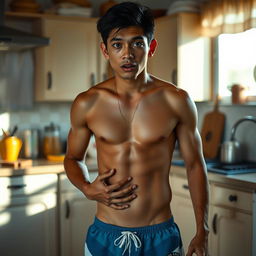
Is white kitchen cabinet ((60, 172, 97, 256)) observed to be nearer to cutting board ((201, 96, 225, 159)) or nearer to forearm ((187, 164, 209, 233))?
cutting board ((201, 96, 225, 159))

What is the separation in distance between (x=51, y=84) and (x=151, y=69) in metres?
0.79

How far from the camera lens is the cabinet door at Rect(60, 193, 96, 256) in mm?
3586

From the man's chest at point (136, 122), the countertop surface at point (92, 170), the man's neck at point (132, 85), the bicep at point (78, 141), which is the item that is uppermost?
the man's neck at point (132, 85)

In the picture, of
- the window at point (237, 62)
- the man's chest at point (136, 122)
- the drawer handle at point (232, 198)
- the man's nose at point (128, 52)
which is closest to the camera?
the man's nose at point (128, 52)

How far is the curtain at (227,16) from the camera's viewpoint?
342cm

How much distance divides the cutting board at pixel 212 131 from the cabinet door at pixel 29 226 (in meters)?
1.20

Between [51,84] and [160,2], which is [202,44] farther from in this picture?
[51,84]

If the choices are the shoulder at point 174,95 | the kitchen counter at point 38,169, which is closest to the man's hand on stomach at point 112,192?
the shoulder at point 174,95

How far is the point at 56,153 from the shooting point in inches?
157

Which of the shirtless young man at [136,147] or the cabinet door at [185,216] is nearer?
the shirtless young man at [136,147]

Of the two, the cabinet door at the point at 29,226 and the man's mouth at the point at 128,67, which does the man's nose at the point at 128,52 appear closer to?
the man's mouth at the point at 128,67

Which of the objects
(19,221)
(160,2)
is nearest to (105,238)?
(19,221)

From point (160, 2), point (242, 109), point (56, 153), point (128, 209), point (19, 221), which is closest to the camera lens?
point (128, 209)

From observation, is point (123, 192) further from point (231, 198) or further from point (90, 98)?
point (231, 198)
